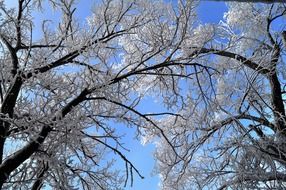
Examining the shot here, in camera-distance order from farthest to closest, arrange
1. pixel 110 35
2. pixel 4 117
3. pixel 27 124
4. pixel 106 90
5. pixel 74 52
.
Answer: pixel 110 35, pixel 74 52, pixel 106 90, pixel 4 117, pixel 27 124

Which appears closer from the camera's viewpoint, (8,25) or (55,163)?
(55,163)

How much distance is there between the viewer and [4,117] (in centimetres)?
435

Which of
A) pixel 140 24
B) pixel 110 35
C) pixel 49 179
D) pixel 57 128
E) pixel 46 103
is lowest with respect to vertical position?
pixel 49 179

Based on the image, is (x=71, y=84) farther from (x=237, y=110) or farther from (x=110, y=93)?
(x=237, y=110)

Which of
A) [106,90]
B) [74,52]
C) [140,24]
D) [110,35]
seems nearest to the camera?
[106,90]

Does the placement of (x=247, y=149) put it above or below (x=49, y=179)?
above

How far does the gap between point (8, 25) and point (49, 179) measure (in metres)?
2.33

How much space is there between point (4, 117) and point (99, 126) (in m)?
1.54

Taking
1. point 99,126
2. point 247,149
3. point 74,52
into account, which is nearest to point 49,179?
point 99,126

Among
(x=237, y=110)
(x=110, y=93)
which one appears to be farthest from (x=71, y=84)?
(x=237, y=110)

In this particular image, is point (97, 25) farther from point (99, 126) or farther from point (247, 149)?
point (247, 149)

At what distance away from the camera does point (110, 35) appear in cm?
616

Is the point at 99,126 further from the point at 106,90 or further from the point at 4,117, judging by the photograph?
the point at 4,117

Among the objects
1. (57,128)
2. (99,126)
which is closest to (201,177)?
(99,126)
